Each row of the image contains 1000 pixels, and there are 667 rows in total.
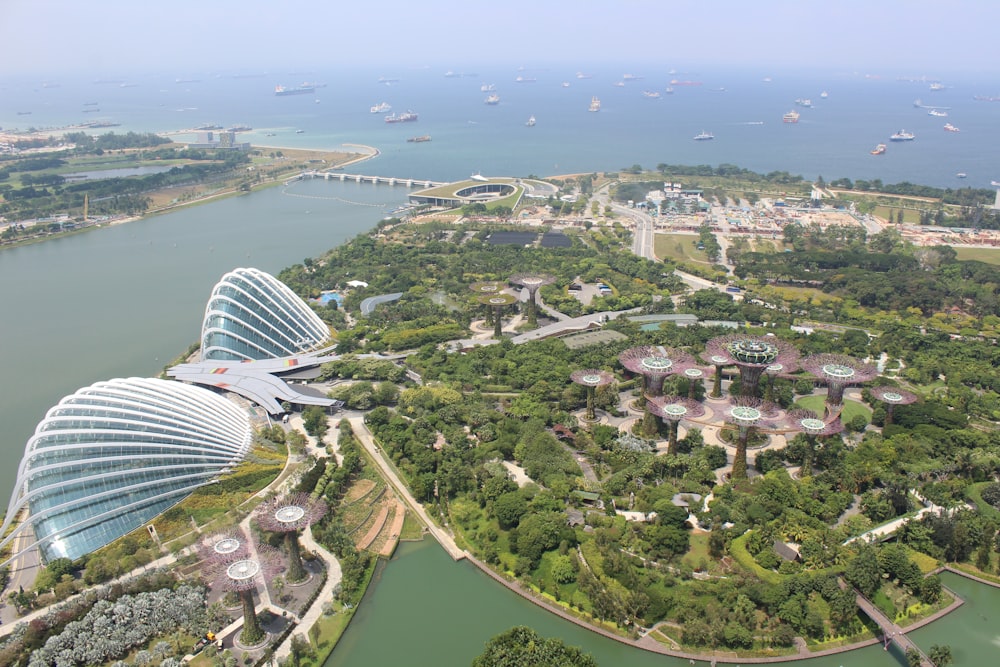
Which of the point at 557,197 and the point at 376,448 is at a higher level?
the point at 557,197

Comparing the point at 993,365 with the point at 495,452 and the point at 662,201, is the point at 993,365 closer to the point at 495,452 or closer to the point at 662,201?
the point at 495,452

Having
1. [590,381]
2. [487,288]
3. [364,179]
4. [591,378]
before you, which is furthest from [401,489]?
[364,179]

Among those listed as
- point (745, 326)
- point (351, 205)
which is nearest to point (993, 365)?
point (745, 326)

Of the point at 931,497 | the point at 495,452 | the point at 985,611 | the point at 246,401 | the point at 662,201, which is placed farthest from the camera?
the point at 662,201

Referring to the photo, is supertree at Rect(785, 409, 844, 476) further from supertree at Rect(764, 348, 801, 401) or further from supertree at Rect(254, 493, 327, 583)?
supertree at Rect(254, 493, 327, 583)

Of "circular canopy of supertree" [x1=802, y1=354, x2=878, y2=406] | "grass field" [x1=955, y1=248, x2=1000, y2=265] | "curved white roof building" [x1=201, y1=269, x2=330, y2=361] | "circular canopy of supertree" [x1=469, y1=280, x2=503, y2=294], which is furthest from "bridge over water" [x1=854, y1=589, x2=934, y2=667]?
"grass field" [x1=955, y1=248, x2=1000, y2=265]

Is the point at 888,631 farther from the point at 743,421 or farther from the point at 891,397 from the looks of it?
the point at 891,397
